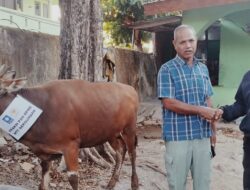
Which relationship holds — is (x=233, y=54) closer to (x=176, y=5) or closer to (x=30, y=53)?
(x=176, y=5)

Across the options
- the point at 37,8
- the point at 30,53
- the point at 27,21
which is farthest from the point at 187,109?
the point at 37,8

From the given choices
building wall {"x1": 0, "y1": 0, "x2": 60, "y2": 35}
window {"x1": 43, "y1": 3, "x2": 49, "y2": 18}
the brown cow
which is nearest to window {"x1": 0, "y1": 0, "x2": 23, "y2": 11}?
building wall {"x1": 0, "y1": 0, "x2": 60, "y2": 35}

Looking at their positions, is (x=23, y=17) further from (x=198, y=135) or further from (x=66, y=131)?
(x=198, y=135)

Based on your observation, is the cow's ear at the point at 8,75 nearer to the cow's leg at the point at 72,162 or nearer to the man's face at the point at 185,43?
the cow's leg at the point at 72,162

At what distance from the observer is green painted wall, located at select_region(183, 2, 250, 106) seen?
12.0 metres

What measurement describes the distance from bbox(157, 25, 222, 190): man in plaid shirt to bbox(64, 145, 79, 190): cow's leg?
1249mm

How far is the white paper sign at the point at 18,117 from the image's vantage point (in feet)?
15.0

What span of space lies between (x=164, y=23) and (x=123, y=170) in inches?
335

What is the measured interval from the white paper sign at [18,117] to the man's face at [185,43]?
1.71 m

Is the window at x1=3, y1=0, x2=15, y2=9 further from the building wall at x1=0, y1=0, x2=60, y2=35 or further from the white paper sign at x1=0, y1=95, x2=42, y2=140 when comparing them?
the white paper sign at x1=0, y1=95, x2=42, y2=140

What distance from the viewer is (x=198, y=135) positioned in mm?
3895

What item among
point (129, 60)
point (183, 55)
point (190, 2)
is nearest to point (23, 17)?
point (129, 60)

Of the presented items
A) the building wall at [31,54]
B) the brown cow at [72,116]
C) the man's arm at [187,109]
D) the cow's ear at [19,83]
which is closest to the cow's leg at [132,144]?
the brown cow at [72,116]

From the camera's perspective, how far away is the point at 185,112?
12.4 ft
